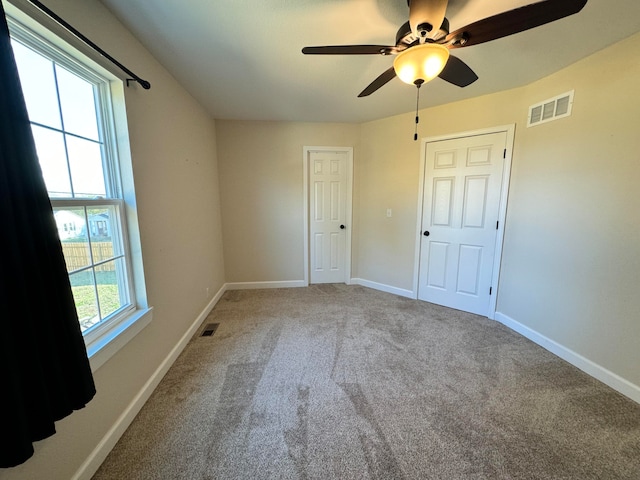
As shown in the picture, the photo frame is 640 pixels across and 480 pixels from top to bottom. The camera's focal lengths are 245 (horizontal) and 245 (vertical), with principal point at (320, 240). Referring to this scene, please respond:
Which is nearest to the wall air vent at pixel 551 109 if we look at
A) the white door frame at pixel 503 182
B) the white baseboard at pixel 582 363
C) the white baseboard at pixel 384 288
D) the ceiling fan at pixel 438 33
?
the white door frame at pixel 503 182

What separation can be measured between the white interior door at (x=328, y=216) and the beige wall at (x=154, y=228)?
57.1 inches

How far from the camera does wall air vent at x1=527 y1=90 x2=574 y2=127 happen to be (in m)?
2.03

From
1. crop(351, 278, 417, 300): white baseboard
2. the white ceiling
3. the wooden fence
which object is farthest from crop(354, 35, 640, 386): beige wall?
the wooden fence

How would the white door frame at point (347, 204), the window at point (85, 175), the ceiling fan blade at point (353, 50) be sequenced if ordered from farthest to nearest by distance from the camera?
the white door frame at point (347, 204), the ceiling fan blade at point (353, 50), the window at point (85, 175)

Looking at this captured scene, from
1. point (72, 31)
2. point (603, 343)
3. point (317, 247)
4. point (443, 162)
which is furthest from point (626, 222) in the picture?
point (72, 31)

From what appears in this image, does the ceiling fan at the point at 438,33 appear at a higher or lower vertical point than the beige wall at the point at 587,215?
higher

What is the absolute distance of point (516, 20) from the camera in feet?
3.64

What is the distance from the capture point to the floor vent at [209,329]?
8.04 feet

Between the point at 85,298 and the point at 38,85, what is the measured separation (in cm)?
101

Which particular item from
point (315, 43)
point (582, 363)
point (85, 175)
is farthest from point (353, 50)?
point (582, 363)

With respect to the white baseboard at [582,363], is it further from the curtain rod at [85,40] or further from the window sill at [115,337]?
the curtain rod at [85,40]

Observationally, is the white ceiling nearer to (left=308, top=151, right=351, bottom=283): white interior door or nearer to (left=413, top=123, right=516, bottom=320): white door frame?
(left=413, top=123, right=516, bottom=320): white door frame

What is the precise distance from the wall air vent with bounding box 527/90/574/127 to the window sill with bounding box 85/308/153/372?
3591 millimetres

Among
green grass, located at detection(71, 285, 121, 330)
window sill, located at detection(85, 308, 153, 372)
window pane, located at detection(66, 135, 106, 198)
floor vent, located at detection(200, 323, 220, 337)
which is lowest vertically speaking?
floor vent, located at detection(200, 323, 220, 337)
